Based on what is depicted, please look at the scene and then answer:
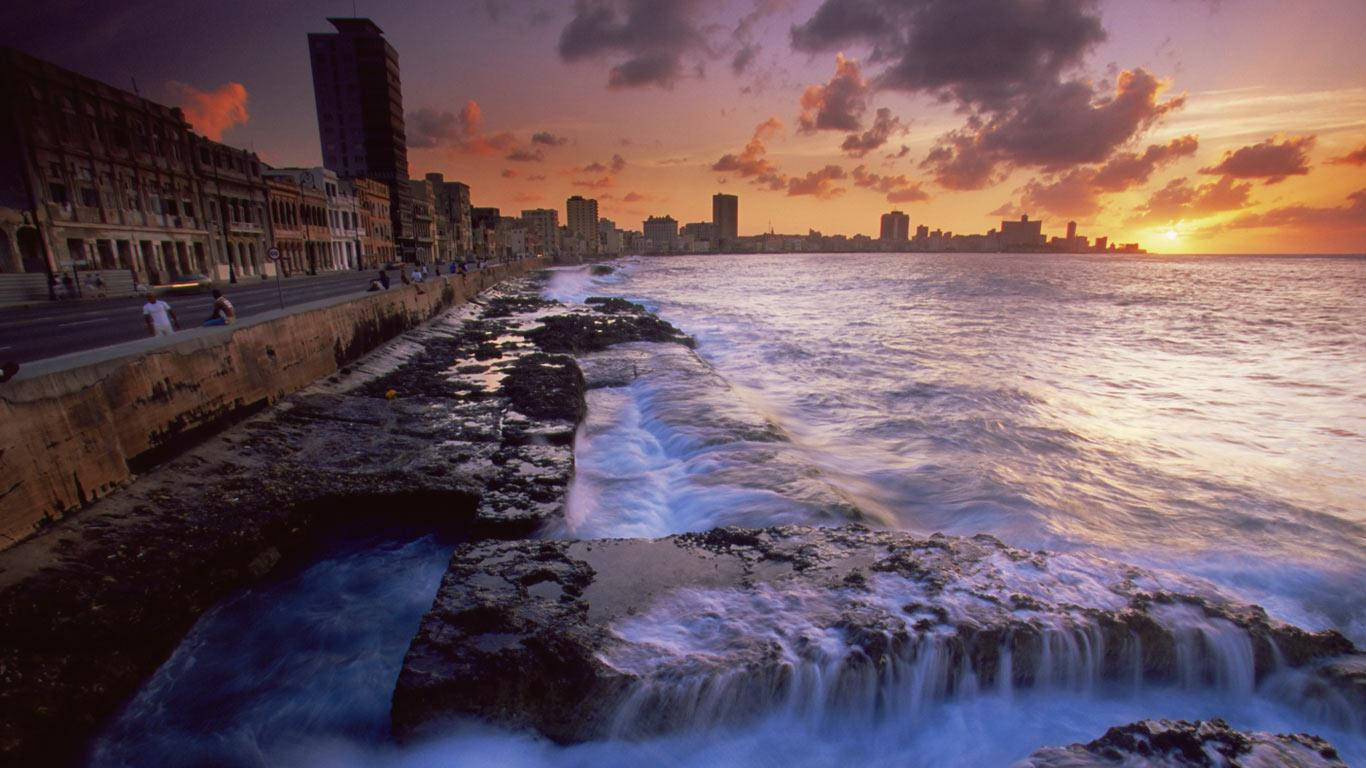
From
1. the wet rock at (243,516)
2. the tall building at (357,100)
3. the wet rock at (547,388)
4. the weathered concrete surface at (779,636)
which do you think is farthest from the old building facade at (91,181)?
the tall building at (357,100)

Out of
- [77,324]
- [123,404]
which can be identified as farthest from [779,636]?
[77,324]

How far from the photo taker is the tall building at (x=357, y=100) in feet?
317

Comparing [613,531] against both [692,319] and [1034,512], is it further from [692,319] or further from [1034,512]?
[692,319]

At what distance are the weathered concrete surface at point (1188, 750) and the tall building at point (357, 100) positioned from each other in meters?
112

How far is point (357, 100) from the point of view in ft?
323

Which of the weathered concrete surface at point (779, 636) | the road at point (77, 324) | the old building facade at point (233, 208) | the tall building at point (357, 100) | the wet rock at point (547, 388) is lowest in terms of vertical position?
the weathered concrete surface at point (779, 636)

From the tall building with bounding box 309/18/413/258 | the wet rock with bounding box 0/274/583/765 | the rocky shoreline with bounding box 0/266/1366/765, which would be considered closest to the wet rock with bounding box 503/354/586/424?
the wet rock with bounding box 0/274/583/765

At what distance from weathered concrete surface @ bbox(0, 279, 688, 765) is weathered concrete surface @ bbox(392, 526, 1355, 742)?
1572 millimetres

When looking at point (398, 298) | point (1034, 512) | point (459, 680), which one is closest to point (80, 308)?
point (398, 298)

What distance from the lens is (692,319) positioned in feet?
95.0

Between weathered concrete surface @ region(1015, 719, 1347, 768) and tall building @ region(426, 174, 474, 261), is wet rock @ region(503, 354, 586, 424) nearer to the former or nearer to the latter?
weathered concrete surface @ region(1015, 719, 1347, 768)

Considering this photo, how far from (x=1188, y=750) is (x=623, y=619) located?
305 centimetres

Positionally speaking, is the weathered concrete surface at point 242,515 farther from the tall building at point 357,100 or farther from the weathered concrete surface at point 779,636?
the tall building at point 357,100

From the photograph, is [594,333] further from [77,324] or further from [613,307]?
[77,324]
